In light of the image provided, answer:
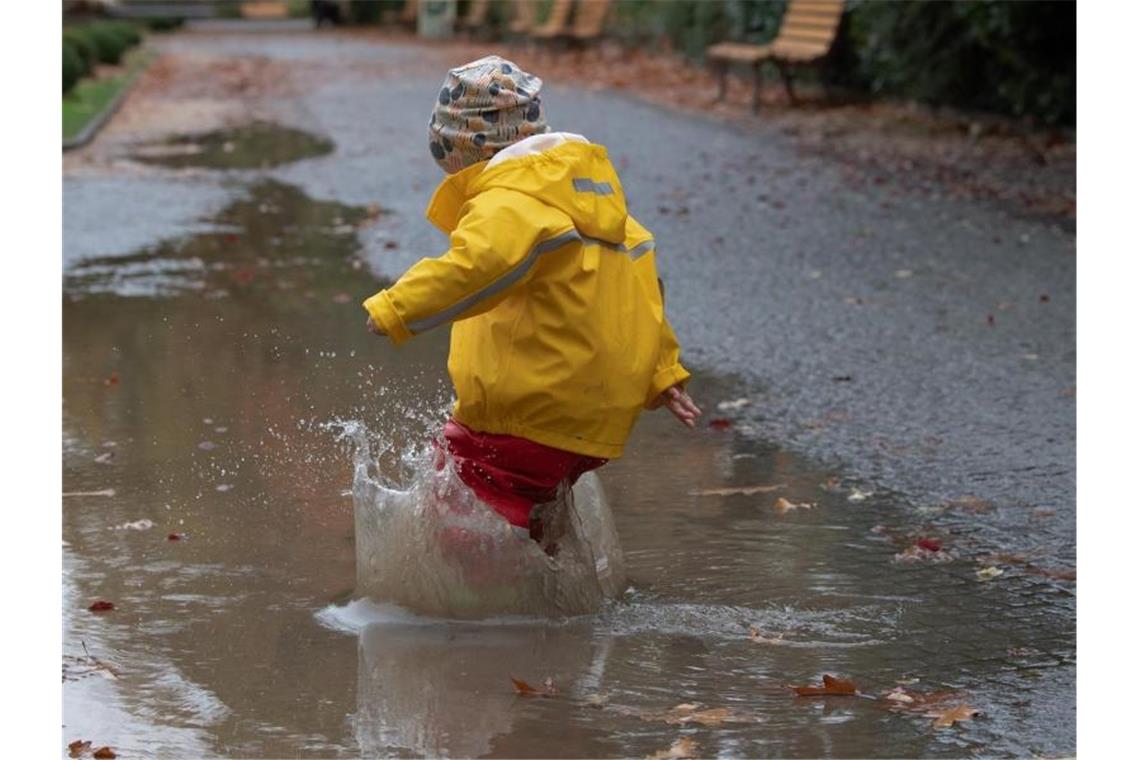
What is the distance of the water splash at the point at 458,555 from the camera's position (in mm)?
4465

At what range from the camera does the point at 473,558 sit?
448cm

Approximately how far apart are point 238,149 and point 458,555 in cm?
1249

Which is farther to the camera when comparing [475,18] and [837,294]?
[475,18]

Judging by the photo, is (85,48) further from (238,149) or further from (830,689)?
(830,689)

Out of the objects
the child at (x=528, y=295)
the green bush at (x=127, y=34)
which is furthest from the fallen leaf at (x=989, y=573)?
the green bush at (x=127, y=34)

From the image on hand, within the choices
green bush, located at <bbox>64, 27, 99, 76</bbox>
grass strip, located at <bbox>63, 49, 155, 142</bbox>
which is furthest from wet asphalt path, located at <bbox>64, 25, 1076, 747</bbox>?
green bush, located at <bbox>64, 27, 99, 76</bbox>

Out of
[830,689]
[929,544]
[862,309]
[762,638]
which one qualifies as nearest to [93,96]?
[862,309]

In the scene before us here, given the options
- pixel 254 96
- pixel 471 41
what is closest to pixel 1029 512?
pixel 254 96

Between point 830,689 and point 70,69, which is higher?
point 830,689

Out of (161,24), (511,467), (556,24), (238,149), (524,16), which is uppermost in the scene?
(511,467)

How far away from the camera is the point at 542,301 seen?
4168 millimetres

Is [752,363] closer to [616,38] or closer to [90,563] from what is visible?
[90,563]

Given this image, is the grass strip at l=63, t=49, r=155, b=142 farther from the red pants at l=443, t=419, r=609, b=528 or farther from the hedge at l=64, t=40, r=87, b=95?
the red pants at l=443, t=419, r=609, b=528

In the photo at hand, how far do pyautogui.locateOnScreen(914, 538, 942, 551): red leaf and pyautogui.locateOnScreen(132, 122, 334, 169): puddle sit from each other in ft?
34.8
